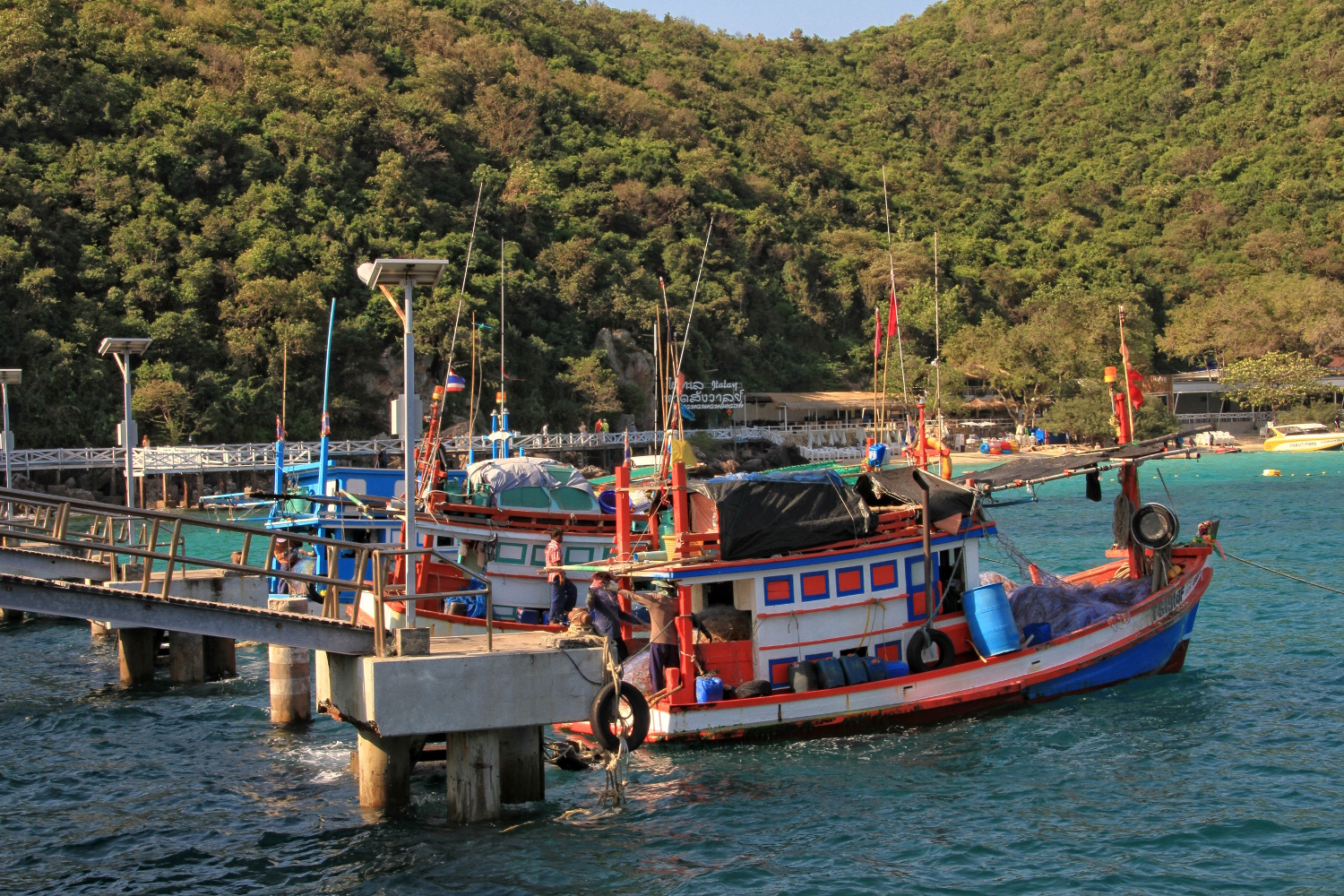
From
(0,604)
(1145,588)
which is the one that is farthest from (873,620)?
(0,604)

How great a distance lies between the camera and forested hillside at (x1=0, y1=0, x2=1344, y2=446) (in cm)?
6450

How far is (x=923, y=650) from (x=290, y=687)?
9.94 metres

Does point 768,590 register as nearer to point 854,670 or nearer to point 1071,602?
point 854,670

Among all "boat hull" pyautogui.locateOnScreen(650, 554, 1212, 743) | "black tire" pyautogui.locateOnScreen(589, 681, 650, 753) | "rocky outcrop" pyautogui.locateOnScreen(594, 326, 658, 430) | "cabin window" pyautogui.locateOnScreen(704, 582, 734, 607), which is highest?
"rocky outcrop" pyautogui.locateOnScreen(594, 326, 658, 430)

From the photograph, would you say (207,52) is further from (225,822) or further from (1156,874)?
(1156,874)

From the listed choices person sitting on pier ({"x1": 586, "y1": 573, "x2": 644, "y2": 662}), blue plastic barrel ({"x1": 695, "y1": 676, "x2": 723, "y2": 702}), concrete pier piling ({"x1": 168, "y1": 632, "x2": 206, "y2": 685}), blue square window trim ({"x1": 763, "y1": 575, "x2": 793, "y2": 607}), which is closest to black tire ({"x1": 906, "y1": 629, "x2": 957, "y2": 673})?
blue square window trim ({"x1": 763, "y1": 575, "x2": 793, "y2": 607})

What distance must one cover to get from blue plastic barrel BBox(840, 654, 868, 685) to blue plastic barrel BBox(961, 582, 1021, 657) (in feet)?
6.89

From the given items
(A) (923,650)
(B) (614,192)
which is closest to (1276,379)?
(B) (614,192)

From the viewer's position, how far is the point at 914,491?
735 inches

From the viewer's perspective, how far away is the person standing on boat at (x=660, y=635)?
56.7 ft

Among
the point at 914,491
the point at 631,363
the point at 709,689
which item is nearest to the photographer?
the point at 709,689

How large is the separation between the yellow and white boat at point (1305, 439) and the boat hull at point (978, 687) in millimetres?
70087

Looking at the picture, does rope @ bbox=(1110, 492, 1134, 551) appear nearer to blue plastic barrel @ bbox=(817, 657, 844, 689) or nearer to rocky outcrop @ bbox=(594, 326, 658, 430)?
blue plastic barrel @ bbox=(817, 657, 844, 689)

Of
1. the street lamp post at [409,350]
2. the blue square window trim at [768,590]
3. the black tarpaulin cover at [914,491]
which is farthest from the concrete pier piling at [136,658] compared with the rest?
the black tarpaulin cover at [914,491]
